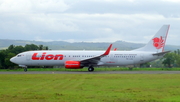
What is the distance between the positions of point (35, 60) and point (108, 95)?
31136 millimetres

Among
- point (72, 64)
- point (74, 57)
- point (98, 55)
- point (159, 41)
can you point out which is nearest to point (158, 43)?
point (159, 41)

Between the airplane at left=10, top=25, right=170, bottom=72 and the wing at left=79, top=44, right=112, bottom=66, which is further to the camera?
the airplane at left=10, top=25, right=170, bottom=72

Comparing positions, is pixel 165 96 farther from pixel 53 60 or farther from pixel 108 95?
pixel 53 60

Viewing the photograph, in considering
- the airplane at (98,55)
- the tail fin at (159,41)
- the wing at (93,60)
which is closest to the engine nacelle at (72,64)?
the wing at (93,60)

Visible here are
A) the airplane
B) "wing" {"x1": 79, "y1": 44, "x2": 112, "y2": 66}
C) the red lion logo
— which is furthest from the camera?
the red lion logo

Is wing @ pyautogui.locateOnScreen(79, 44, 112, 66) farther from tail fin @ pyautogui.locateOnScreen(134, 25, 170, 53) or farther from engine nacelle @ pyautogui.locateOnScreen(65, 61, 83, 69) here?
tail fin @ pyautogui.locateOnScreen(134, 25, 170, 53)

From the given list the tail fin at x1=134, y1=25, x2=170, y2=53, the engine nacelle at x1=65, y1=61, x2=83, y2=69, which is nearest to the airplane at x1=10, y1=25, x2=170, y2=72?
the tail fin at x1=134, y1=25, x2=170, y2=53

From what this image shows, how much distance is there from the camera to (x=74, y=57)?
47.4 metres

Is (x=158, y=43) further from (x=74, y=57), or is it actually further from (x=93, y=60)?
(x=74, y=57)

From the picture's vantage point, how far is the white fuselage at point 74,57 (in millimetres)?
47094

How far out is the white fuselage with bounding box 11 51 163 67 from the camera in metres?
47.1

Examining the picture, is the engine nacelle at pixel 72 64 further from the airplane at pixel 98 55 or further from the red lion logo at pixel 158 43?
the red lion logo at pixel 158 43

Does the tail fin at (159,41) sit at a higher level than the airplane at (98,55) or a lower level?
higher

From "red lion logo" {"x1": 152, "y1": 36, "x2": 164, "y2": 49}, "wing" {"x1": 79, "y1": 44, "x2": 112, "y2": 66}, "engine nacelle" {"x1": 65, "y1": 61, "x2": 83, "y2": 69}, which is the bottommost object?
"engine nacelle" {"x1": 65, "y1": 61, "x2": 83, "y2": 69}
